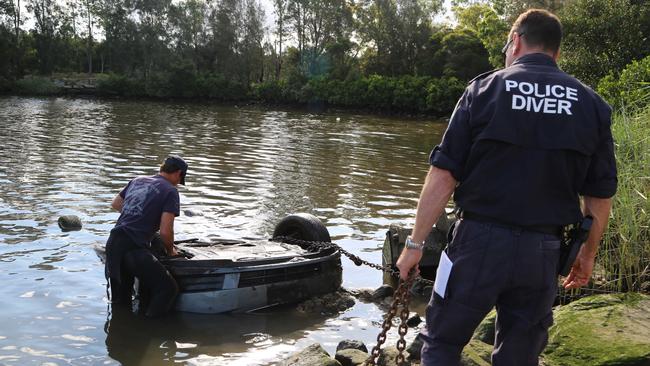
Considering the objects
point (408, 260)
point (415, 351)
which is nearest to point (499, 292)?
point (408, 260)

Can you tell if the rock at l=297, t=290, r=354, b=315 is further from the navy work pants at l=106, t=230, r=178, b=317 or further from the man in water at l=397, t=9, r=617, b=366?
the man in water at l=397, t=9, r=617, b=366

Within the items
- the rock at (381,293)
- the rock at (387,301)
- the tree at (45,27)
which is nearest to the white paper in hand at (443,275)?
the rock at (387,301)

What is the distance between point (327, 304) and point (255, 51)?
53.2 metres

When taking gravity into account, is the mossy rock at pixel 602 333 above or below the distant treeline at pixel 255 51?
below

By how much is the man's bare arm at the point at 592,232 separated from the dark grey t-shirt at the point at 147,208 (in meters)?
3.92

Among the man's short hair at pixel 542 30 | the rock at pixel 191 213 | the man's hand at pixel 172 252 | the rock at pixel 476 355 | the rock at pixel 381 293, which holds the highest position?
the man's short hair at pixel 542 30

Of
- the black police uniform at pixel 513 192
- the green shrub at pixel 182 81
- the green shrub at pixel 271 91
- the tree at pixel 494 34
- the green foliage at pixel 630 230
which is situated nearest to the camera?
the black police uniform at pixel 513 192

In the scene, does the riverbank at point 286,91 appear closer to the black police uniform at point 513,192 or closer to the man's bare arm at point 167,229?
the man's bare arm at point 167,229

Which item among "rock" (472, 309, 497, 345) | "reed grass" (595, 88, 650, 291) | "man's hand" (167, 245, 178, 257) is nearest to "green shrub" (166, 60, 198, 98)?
"man's hand" (167, 245, 178, 257)

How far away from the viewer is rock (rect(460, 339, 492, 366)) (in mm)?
4105

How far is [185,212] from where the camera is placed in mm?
10547

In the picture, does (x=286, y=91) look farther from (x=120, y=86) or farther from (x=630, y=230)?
(x=630, y=230)

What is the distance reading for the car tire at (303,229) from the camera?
7.45 m

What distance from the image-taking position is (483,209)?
2730 millimetres
